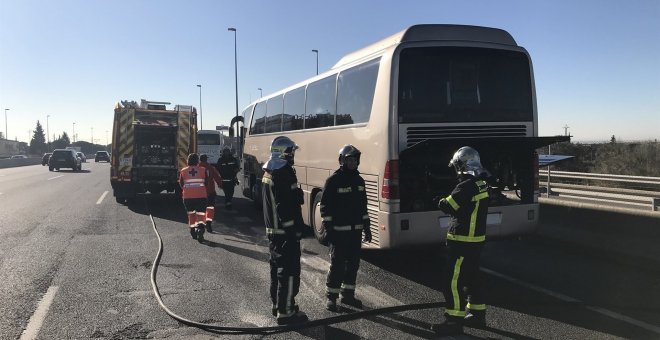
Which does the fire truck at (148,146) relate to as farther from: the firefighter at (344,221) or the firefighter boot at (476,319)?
the firefighter boot at (476,319)

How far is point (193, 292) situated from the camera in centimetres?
564

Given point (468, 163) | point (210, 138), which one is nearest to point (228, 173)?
point (468, 163)

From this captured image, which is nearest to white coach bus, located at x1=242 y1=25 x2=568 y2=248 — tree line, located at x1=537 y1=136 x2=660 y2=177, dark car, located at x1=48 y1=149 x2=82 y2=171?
tree line, located at x1=537 y1=136 x2=660 y2=177

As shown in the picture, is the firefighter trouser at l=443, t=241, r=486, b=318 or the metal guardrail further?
the metal guardrail

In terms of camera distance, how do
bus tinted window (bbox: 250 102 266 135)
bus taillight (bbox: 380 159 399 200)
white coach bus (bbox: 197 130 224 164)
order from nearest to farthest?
bus taillight (bbox: 380 159 399 200)
bus tinted window (bbox: 250 102 266 135)
white coach bus (bbox: 197 130 224 164)

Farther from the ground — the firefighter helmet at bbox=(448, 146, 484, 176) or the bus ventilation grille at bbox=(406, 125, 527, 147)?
the bus ventilation grille at bbox=(406, 125, 527, 147)

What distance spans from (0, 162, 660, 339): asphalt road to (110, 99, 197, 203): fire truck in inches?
170

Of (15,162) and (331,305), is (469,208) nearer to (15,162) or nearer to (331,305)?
(331,305)

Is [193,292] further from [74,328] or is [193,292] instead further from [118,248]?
[118,248]

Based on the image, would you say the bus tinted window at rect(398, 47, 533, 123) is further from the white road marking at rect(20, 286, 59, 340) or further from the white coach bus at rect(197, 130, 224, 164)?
the white coach bus at rect(197, 130, 224, 164)

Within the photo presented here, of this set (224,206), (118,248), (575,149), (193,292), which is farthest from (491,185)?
(575,149)

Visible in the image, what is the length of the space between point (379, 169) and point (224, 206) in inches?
357

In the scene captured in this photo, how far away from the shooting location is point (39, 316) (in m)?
4.77

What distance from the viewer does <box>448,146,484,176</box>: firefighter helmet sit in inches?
179
